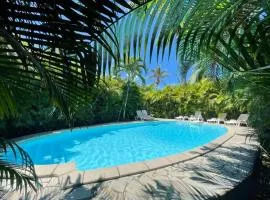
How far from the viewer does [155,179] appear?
18.5ft

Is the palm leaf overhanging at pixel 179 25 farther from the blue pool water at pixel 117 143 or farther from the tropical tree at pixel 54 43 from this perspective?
the blue pool water at pixel 117 143

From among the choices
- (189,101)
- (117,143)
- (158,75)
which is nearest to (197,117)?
(189,101)

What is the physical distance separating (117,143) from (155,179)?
7.96 m

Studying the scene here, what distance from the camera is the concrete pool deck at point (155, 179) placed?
15.8ft

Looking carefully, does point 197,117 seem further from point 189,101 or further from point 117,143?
point 117,143

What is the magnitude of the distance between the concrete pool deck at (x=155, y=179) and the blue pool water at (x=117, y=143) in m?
3.37

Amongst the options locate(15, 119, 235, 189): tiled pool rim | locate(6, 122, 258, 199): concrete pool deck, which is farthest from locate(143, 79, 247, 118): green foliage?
locate(15, 119, 235, 189): tiled pool rim

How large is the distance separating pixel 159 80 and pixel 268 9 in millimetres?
49980

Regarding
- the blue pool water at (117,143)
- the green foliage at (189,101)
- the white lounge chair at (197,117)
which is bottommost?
the blue pool water at (117,143)

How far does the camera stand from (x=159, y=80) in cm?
5091

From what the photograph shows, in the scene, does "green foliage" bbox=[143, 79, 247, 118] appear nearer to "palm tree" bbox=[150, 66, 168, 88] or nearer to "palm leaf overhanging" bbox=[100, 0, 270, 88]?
"palm leaf overhanging" bbox=[100, 0, 270, 88]

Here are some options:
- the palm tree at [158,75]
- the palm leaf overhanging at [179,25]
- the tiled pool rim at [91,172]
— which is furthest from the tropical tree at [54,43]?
the palm tree at [158,75]

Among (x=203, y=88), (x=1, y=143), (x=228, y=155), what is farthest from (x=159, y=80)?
(x=1, y=143)

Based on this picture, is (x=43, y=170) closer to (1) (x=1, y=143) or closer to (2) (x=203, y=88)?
(1) (x=1, y=143)
